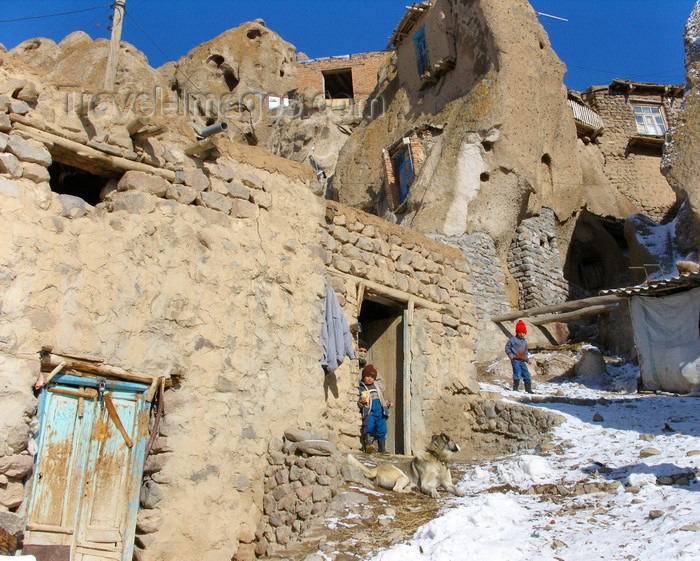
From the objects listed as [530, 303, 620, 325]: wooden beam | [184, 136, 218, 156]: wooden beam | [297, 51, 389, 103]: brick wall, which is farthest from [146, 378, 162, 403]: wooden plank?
[297, 51, 389, 103]: brick wall

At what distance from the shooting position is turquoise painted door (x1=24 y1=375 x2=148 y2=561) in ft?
14.2

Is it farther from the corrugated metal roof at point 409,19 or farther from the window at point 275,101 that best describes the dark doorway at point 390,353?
the window at point 275,101

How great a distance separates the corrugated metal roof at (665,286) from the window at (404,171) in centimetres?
773

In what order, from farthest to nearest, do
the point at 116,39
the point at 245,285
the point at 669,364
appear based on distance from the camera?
the point at 116,39, the point at 669,364, the point at 245,285

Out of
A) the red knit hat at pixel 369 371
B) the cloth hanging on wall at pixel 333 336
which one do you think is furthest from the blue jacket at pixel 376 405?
the cloth hanging on wall at pixel 333 336

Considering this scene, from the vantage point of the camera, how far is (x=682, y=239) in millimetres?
17109

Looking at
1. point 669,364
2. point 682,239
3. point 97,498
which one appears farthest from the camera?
point 682,239

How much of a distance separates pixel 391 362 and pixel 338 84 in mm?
26053

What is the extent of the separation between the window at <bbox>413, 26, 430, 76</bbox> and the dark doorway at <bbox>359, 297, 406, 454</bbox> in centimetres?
1333

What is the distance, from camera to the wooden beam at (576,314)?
13.4 metres

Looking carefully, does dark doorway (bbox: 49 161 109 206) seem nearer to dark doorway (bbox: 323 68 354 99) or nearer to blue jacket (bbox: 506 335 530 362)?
blue jacket (bbox: 506 335 530 362)

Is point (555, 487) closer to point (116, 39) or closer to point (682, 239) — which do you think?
point (116, 39)

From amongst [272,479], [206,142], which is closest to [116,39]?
[206,142]

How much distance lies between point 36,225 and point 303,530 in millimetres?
3036
